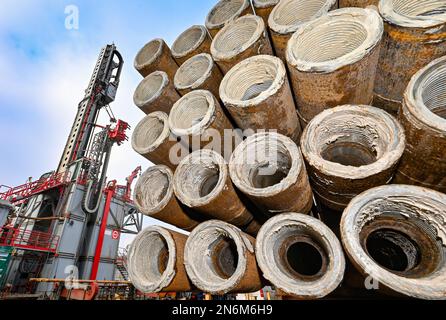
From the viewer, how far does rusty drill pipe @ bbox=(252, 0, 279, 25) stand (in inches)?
126

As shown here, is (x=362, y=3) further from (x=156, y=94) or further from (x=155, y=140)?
(x=155, y=140)

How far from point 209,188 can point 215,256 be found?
0.74 m

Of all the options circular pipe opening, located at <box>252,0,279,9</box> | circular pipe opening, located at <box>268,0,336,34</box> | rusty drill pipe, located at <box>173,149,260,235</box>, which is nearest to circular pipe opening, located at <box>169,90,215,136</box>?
rusty drill pipe, located at <box>173,149,260,235</box>

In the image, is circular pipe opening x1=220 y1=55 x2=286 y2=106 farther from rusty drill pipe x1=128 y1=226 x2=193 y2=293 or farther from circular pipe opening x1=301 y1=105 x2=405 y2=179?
rusty drill pipe x1=128 y1=226 x2=193 y2=293

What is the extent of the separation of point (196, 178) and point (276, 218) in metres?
1.13

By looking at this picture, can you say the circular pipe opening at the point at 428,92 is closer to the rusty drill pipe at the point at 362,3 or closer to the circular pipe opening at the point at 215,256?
the rusty drill pipe at the point at 362,3

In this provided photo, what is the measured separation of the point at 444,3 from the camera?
203 centimetres

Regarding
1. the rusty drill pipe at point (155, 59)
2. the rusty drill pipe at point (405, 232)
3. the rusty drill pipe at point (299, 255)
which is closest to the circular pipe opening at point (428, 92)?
the rusty drill pipe at point (405, 232)

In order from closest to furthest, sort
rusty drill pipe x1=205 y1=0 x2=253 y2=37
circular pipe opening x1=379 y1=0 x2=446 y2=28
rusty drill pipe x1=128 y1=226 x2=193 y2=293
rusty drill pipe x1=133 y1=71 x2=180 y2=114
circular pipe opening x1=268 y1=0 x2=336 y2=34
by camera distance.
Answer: circular pipe opening x1=379 y1=0 x2=446 y2=28, rusty drill pipe x1=128 y1=226 x2=193 y2=293, circular pipe opening x1=268 y1=0 x2=336 y2=34, rusty drill pipe x1=133 y1=71 x2=180 y2=114, rusty drill pipe x1=205 y1=0 x2=253 y2=37

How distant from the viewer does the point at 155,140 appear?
10.2 ft

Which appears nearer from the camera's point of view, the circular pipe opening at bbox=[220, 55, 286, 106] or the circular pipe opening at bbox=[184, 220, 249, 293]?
the circular pipe opening at bbox=[184, 220, 249, 293]

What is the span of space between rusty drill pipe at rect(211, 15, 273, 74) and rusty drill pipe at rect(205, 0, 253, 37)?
565 mm

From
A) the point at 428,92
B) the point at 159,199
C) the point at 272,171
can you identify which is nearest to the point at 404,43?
the point at 428,92

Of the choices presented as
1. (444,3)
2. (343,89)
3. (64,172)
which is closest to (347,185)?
(343,89)
